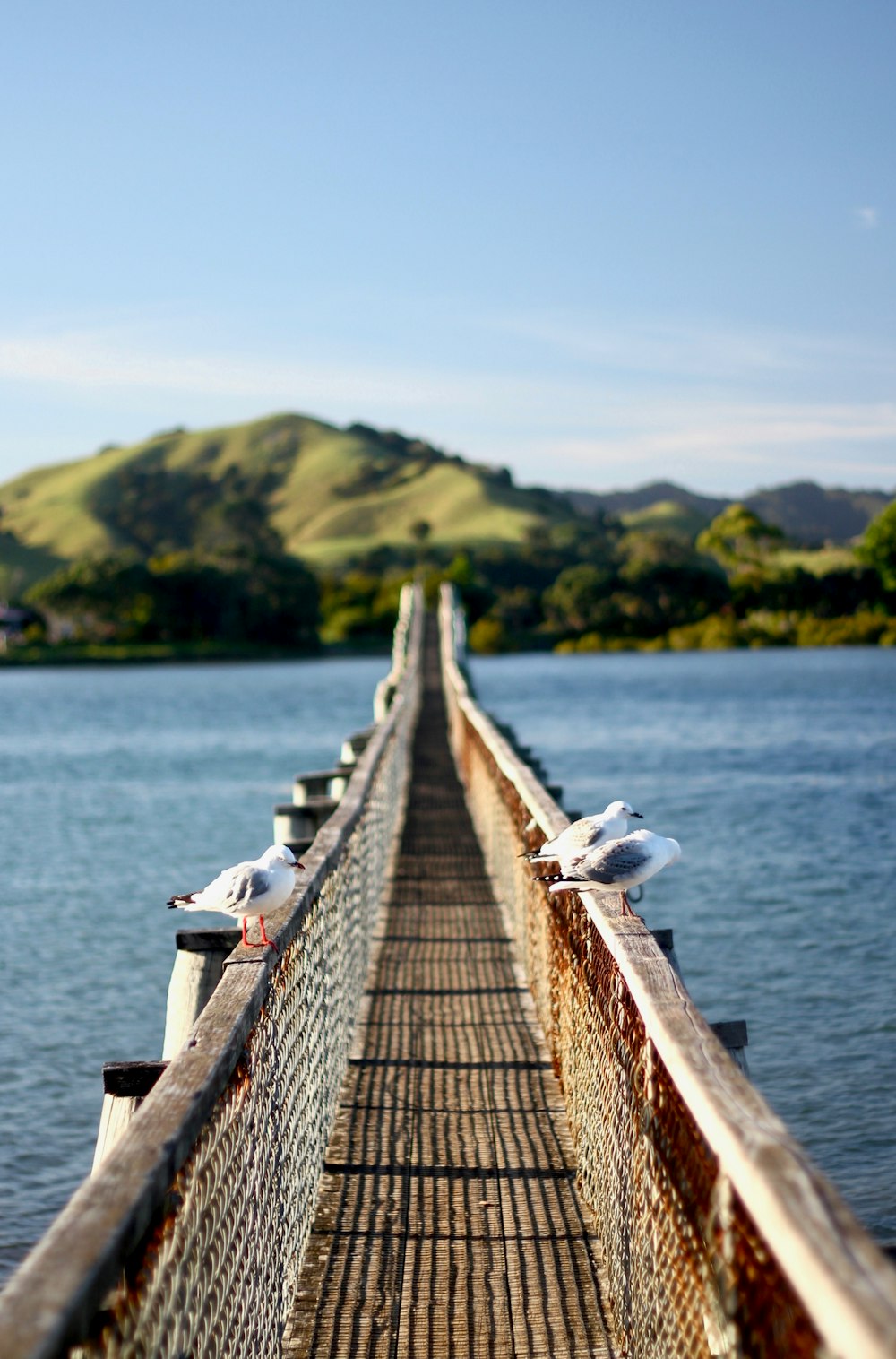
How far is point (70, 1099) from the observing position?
10758 mm

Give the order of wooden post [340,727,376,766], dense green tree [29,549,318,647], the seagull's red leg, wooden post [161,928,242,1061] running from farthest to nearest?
1. dense green tree [29,549,318,647]
2. wooden post [340,727,376,766]
3. wooden post [161,928,242,1061]
4. the seagull's red leg

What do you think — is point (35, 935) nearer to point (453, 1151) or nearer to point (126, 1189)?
point (453, 1151)

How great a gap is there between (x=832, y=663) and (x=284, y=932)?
75536 mm

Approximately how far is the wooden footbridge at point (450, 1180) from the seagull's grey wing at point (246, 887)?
16 centimetres

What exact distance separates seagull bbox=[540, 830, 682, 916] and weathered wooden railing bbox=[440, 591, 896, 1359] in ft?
0.41

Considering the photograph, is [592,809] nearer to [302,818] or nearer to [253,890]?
[302,818]

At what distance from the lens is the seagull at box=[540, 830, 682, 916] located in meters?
4.73

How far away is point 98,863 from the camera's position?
76.3ft

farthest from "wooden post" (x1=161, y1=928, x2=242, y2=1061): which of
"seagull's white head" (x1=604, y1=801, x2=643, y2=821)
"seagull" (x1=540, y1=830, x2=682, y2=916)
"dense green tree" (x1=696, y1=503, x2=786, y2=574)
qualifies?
"dense green tree" (x1=696, y1=503, x2=786, y2=574)

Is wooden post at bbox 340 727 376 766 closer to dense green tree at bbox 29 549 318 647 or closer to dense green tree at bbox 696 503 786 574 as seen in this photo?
dense green tree at bbox 29 549 318 647

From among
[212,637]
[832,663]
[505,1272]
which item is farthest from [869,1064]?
[212,637]

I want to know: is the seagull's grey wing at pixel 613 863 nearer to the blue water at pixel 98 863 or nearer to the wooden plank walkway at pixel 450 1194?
the wooden plank walkway at pixel 450 1194

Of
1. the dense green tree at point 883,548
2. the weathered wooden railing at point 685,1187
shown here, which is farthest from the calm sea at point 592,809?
the dense green tree at point 883,548

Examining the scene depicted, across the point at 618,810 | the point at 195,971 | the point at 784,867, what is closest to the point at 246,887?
the point at 195,971
